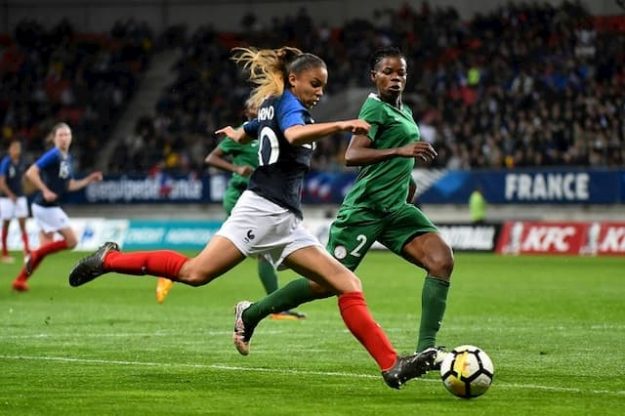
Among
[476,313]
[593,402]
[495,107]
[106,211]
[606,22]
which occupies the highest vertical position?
[606,22]

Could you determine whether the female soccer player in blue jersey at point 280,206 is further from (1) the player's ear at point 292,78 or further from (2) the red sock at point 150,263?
(2) the red sock at point 150,263

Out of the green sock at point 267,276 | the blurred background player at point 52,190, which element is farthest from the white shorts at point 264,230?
the blurred background player at point 52,190

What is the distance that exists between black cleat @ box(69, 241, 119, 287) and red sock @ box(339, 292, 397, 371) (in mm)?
1992

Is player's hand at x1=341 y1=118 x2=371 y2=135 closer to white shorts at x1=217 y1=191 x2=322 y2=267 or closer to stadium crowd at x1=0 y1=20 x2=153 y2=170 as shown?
white shorts at x1=217 y1=191 x2=322 y2=267

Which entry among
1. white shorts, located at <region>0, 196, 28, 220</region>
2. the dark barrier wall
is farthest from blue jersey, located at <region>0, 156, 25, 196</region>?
the dark barrier wall

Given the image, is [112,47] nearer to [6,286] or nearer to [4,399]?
[6,286]

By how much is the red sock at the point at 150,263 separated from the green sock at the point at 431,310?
1.98 meters

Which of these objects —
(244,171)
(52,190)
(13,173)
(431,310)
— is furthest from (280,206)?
(13,173)

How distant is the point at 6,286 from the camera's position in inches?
895

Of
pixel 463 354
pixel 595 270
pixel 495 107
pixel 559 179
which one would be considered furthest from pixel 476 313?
pixel 495 107

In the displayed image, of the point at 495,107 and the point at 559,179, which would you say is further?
the point at 495,107

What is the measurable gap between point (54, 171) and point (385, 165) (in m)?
10.8

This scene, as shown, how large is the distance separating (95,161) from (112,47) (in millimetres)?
6232

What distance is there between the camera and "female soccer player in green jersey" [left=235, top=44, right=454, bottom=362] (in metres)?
10.7
